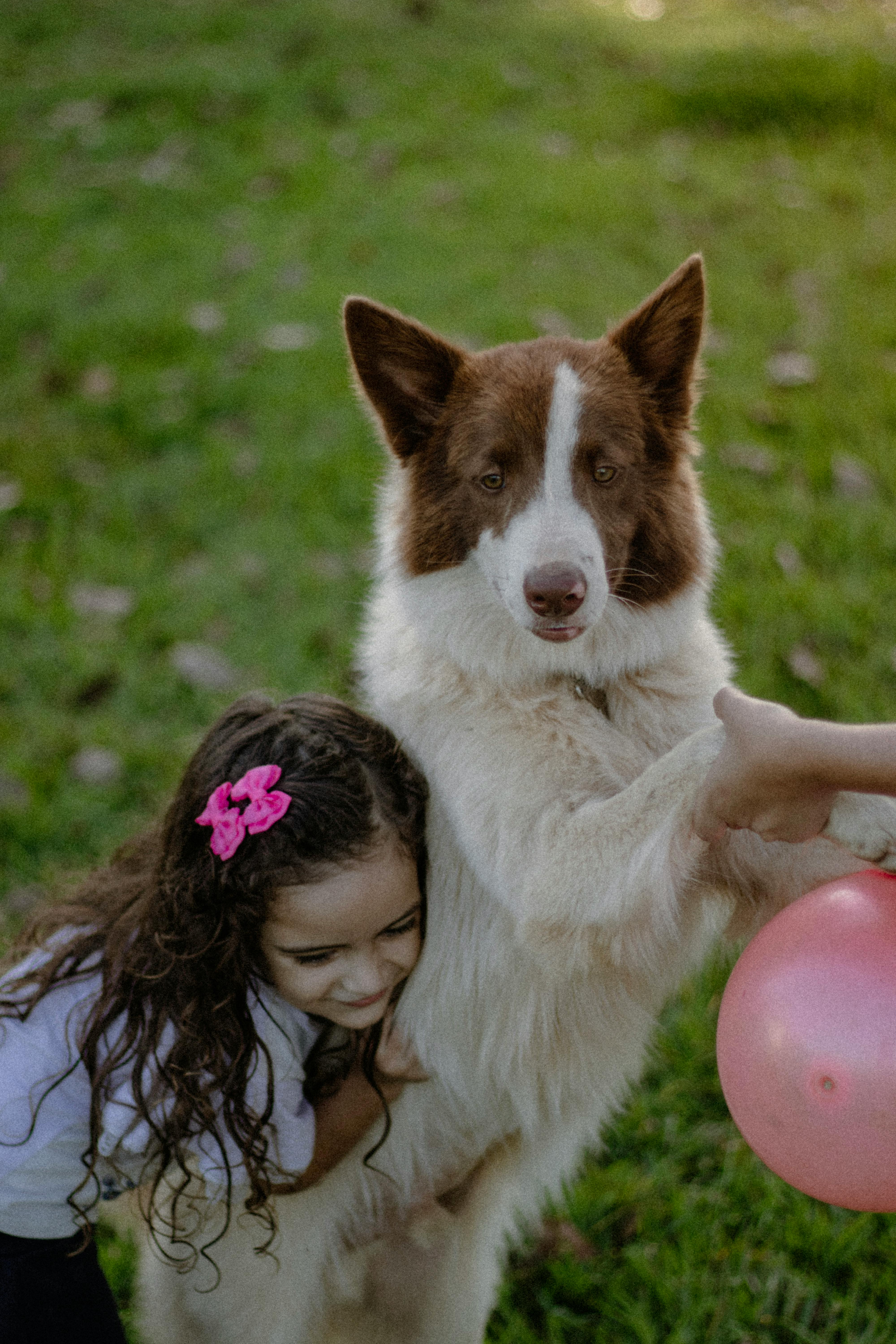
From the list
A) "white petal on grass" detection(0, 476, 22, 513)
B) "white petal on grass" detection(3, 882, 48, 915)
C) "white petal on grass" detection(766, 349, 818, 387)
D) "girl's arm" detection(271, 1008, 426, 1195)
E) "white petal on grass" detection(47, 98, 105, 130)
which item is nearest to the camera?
"girl's arm" detection(271, 1008, 426, 1195)

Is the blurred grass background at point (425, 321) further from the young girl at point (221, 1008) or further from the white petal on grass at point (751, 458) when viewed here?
the young girl at point (221, 1008)

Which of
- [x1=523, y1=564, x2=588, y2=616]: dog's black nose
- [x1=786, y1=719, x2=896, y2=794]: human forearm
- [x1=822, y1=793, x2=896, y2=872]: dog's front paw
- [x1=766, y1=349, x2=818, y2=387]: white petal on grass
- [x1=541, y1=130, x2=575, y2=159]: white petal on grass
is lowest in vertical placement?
[x1=766, y1=349, x2=818, y2=387]: white petal on grass

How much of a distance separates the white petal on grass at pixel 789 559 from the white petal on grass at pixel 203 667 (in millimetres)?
2193

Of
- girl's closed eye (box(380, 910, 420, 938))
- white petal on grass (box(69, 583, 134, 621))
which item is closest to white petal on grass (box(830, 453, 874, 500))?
white petal on grass (box(69, 583, 134, 621))

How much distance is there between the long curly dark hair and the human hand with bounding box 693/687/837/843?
76 cm

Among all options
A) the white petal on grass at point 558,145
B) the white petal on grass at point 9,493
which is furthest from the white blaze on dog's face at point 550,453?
the white petal on grass at point 558,145

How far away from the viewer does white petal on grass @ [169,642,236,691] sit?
450 cm

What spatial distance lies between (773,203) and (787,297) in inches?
42.9

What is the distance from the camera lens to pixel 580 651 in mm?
2426

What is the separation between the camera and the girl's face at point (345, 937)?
2.21 metres

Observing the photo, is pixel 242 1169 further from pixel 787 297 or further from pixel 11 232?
pixel 11 232

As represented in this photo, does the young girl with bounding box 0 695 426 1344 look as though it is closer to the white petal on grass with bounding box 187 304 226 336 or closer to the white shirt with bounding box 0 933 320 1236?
the white shirt with bounding box 0 933 320 1236

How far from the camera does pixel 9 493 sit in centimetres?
541

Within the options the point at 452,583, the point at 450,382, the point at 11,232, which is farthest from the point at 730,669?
the point at 11,232
